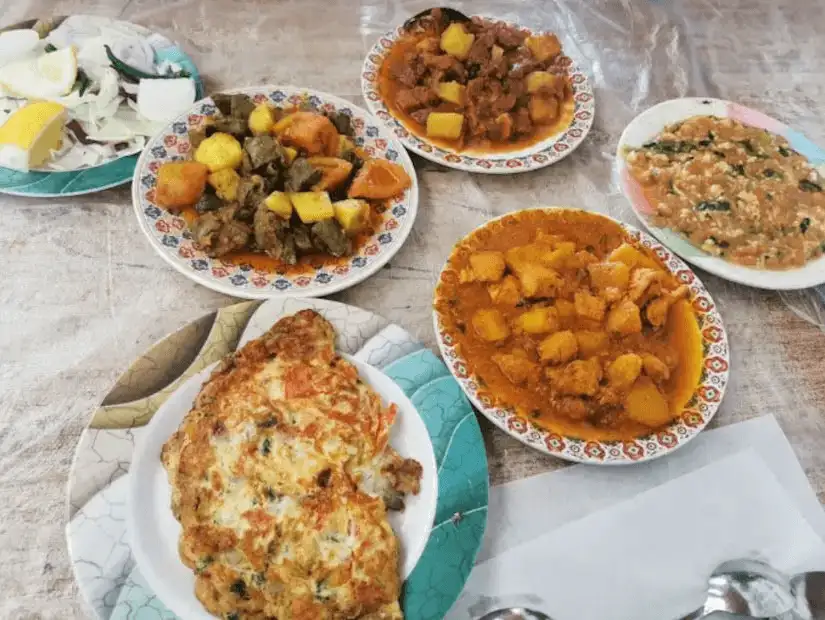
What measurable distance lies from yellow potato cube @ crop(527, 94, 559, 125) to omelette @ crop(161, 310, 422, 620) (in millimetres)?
1668

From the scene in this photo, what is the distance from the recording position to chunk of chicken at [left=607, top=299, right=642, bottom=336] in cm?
232

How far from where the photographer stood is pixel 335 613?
162 cm

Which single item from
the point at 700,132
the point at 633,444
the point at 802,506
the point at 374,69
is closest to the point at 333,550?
the point at 633,444

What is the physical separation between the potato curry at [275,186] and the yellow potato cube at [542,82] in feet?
3.01

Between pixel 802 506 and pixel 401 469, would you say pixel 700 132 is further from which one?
pixel 401 469

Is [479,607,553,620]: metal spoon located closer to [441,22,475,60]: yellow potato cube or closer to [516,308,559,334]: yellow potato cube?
[516,308,559,334]: yellow potato cube

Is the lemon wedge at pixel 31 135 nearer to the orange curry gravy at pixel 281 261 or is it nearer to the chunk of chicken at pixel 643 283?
the orange curry gravy at pixel 281 261

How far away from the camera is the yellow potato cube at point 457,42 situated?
3184 mm

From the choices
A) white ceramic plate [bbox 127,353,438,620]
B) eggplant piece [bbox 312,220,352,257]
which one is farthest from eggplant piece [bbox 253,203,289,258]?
white ceramic plate [bbox 127,353,438,620]

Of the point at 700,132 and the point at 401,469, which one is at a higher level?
the point at 700,132

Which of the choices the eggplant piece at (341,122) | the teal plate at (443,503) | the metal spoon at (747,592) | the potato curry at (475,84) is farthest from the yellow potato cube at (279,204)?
the metal spoon at (747,592)

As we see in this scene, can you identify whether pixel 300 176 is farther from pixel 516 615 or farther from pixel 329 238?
pixel 516 615

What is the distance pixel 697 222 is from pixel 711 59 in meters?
1.61

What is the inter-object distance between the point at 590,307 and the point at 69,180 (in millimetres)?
1911
